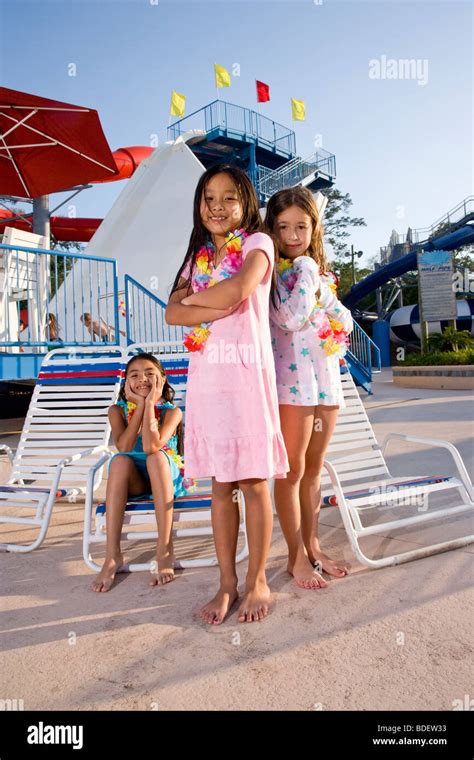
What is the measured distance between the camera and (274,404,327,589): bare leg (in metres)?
2.32

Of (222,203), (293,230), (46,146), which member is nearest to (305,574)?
(293,230)

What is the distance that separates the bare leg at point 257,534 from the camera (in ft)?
6.98

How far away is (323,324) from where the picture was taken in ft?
8.02

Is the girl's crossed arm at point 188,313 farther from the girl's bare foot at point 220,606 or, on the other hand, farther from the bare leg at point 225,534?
the girl's bare foot at point 220,606

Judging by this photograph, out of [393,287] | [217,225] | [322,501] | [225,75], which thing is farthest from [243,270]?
[393,287]

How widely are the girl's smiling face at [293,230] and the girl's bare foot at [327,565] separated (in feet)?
4.63

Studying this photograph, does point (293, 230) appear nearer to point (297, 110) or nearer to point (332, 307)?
point (332, 307)

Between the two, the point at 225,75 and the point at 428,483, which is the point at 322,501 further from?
the point at 225,75

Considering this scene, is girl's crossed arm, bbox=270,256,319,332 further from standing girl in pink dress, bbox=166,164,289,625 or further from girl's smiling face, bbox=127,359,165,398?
girl's smiling face, bbox=127,359,165,398

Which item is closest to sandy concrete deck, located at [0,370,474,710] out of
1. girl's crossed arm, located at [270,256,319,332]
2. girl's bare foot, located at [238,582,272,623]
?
girl's bare foot, located at [238,582,272,623]

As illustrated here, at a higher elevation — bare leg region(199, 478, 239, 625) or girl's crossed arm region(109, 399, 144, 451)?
girl's crossed arm region(109, 399, 144, 451)

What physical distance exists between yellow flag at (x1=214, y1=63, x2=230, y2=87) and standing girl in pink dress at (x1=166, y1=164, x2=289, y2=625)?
681 inches

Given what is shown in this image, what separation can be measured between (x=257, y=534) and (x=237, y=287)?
98 centimetres

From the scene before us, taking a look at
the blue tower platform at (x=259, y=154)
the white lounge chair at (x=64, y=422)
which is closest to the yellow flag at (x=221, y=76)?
the blue tower platform at (x=259, y=154)
